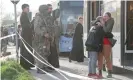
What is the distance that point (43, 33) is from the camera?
10.3 metres

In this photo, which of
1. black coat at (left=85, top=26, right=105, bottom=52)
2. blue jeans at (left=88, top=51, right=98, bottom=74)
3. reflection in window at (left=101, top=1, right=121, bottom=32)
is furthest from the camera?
reflection in window at (left=101, top=1, right=121, bottom=32)

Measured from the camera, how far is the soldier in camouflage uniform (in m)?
10.3

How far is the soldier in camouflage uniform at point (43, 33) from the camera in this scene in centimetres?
1031

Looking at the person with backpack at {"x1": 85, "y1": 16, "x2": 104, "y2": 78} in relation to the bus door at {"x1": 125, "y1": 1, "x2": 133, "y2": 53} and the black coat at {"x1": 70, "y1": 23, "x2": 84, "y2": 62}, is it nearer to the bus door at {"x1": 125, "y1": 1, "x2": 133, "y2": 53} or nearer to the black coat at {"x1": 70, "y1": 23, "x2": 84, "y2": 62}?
the bus door at {"x1": 125, "y1": 1, "x2": 133, "y2": 53}

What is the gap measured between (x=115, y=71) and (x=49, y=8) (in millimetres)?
2477

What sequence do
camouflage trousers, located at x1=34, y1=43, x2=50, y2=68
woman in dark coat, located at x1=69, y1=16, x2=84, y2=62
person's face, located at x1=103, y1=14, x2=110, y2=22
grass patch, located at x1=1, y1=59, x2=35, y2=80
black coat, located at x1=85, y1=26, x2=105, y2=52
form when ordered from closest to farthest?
grass patch, located at x1=1, y1=59, x2=35, y2=80
black coat, located at x1=85, y1=26, x2=105, y2=52
person's face, located at x1=103, y1=14, x2=110, y2=22
camouflage trousers, located at x1=34, y1=43, x2=50, y2=68
woman in dark coat, located at x1=69, y1=16, x2=84, y2=62

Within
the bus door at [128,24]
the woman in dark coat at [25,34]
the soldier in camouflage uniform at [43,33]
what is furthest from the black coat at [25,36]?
the bus door at [128,24]

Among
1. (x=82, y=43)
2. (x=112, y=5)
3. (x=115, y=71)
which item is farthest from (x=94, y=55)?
(x=82, y=43)

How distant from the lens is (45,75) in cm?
1005

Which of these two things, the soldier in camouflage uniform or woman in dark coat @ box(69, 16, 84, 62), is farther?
woman in dark coat @ box(69, 16, 84, 62)

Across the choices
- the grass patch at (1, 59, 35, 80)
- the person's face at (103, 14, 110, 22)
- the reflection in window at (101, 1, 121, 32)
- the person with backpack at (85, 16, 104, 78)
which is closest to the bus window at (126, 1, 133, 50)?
the reflection in window at (101, 1, 121, 32)

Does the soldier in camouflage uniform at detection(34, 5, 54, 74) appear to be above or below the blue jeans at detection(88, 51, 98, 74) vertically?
above

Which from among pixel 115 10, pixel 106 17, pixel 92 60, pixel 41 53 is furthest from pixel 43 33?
pixel 115 10

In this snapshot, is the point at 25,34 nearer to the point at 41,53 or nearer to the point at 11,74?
the point at 41,53
